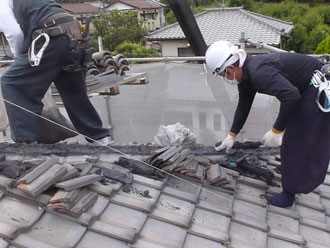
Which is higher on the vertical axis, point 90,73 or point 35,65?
point 35,65

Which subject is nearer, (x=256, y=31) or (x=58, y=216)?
(x=58, y=216)

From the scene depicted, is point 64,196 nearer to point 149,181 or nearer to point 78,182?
point 78,182

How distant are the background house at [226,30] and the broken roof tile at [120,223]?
16.4 m

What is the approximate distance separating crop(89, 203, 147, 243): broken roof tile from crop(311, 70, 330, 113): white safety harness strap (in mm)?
1658

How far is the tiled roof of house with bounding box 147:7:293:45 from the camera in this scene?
1828 cm

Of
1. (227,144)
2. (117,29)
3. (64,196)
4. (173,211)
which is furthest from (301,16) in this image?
(64,196)

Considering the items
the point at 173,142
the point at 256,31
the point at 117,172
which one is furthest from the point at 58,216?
the point at 256,31

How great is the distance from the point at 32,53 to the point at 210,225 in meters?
2.28

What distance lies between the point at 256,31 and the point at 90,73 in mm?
14335

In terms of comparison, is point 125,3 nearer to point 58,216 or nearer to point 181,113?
point 181,113

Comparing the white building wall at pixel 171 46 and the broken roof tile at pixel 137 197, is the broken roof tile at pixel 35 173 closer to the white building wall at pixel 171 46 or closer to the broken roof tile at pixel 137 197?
the broken roof tile at pixel 137 197

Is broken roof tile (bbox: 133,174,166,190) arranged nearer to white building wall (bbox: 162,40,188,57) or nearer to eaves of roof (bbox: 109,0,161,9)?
white building wall (bbox: 162,40,188,57)

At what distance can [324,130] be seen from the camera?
9.08ft

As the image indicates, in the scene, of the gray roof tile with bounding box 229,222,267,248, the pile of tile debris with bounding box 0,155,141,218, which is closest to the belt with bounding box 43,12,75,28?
the pile of tile debris with bounding box 0,155,141,218
